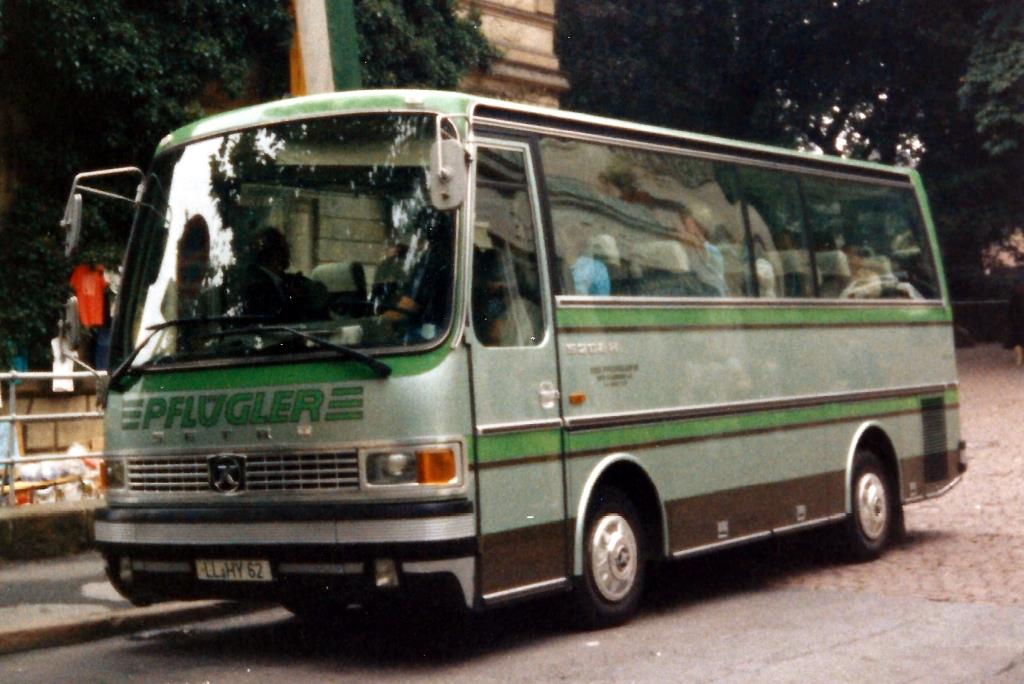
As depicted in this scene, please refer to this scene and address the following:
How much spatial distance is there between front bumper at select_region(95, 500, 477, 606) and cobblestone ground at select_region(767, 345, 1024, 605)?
12.7 ft

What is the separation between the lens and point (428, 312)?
8.39 meters

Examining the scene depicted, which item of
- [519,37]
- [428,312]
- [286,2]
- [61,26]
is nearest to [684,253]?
[428,312]

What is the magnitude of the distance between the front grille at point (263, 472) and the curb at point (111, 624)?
1.11m

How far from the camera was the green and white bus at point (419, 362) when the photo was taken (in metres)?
8.29

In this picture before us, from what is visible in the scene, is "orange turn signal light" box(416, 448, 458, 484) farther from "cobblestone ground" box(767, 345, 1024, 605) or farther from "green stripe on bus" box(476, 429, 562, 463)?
"cobblestone ground" box(767, 345, 1024, 605)

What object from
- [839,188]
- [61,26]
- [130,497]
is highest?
[61,26]

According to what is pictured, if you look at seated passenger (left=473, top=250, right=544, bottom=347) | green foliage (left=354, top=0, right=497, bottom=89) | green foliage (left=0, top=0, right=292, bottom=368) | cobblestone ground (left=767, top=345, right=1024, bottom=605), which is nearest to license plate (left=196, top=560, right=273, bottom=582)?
seated passenger (left=473, top=250, right=544, bottom=347)

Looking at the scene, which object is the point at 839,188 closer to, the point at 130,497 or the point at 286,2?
the point at 130,497

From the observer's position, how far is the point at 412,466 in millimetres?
8203

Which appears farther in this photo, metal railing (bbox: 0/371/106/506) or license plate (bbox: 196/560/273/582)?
metal railing (bbox: 0/371/106/506)

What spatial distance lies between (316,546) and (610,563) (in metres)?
2.00

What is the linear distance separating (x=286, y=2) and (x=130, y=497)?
1322cm

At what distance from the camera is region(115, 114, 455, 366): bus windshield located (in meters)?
8.48

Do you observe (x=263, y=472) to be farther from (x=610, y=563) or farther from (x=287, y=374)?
(x=610, y=563)
